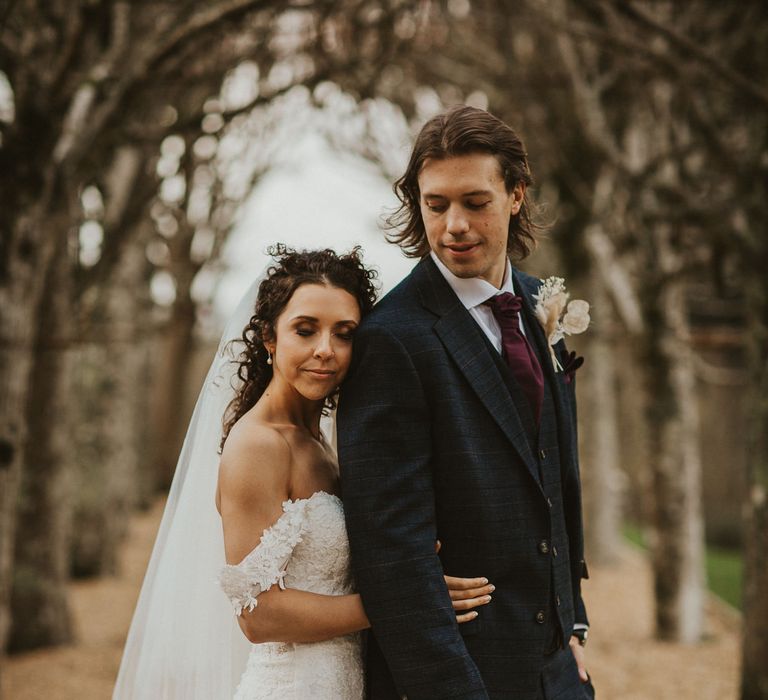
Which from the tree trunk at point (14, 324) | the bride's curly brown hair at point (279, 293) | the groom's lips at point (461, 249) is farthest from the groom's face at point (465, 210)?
the tree trunk at point (14, 324)

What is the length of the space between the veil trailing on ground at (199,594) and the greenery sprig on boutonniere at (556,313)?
91cm

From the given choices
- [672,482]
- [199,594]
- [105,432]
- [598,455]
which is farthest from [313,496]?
[598,455]

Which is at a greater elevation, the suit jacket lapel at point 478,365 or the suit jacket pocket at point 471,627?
the suit jacket lapel at point 478,365

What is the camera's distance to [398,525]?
233cm

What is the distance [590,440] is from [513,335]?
10008 mm

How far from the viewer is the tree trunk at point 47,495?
7.36 meters

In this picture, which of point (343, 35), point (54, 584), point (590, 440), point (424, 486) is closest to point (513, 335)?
point (424, 486)

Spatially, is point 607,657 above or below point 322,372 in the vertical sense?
below

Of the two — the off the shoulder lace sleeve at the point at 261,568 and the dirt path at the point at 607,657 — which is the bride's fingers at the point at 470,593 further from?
the dirt path at the point at 607,657

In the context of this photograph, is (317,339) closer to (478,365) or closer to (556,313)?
(478,365)

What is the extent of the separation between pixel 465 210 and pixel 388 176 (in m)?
12.2

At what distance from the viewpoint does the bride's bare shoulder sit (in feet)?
8.02

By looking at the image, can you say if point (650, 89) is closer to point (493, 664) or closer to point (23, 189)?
point (23, 189)

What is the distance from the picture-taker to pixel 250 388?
2.85 metres
